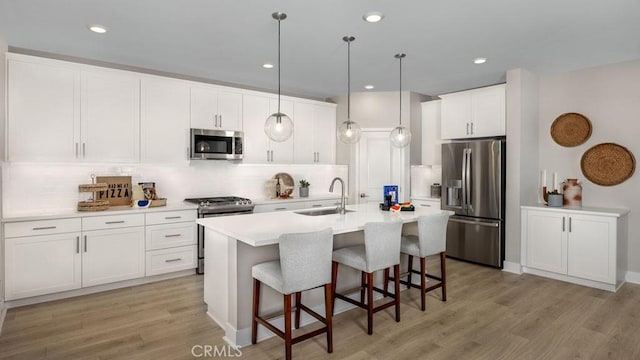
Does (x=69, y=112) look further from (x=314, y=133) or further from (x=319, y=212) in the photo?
(x=314, y=133)

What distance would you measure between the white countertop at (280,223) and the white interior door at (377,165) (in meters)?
2.17

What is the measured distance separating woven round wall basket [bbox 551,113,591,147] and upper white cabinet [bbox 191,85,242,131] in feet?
14.4

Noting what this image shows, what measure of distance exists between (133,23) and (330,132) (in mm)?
3734

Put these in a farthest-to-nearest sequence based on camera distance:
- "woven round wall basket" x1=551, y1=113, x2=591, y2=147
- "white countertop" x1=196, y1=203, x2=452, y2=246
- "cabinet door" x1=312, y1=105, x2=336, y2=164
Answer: "cabinet door" x1=312, y1=105, x2=336, y2=164, "woven round wall basket" x1=551, y1=113, x2=591, y2=147, "white countertop" x1=196, y1=203, x2=452, y2=246

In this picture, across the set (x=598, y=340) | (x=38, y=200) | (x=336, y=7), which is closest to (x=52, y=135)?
(x=38, y=200)

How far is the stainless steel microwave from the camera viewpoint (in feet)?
15.4

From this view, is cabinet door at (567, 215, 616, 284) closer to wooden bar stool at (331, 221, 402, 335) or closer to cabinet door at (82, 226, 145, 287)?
wooden bar stool at (331, 221, 402, 335)

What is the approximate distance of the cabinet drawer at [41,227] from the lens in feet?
11.2

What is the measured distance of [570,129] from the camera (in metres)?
4.70

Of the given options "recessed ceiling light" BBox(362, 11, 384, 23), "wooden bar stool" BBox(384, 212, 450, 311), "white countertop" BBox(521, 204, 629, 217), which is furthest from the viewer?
"white countertop" BBox(521, 204, 629, 217)

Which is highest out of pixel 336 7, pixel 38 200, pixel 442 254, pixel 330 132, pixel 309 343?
pixel 336 7

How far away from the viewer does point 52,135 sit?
382cm

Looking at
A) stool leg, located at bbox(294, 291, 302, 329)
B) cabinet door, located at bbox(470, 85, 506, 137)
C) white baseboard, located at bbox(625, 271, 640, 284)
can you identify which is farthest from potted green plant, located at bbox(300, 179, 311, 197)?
white baseboard, located at bbox(625, 271, 640, 284)

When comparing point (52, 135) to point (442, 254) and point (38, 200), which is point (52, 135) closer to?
point (38, 200)
